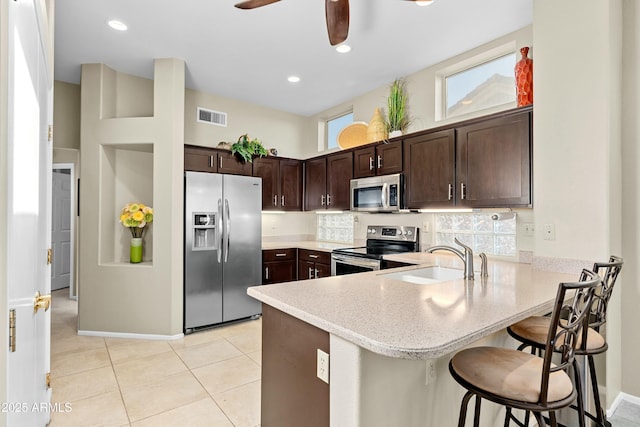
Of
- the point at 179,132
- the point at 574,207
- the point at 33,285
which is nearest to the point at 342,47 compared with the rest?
the point at 179,132

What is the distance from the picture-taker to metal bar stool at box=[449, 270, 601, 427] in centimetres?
112

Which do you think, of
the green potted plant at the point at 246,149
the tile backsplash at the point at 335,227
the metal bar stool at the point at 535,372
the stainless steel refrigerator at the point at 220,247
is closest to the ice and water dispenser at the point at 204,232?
the stainless steel refrigerator at the point at 220,247

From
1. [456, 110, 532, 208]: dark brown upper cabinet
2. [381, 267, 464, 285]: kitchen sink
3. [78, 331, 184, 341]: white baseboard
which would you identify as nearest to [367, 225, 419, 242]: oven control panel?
[456, 110, 532, 208]: dark brown upper cabinet

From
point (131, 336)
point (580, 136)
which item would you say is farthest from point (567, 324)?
point (131, 336)

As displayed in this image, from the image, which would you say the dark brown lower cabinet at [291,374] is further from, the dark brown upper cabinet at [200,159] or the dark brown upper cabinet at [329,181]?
the dark brown upper cabinet at [329,181]

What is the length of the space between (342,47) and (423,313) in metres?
2.83

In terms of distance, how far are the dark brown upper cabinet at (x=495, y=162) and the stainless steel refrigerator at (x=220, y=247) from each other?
244 centimetres

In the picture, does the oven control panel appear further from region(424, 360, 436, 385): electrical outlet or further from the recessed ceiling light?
the recessed ceiling light

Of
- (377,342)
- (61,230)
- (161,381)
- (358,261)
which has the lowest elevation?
(161,381)

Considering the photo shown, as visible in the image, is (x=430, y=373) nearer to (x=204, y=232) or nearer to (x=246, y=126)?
(x=204, y=232)

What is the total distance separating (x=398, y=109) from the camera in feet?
12.8

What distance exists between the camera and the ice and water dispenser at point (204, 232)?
3717 millimetres

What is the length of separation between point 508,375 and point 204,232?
3285 millimetres

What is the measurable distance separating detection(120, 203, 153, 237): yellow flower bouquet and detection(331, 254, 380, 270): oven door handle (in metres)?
2.17
